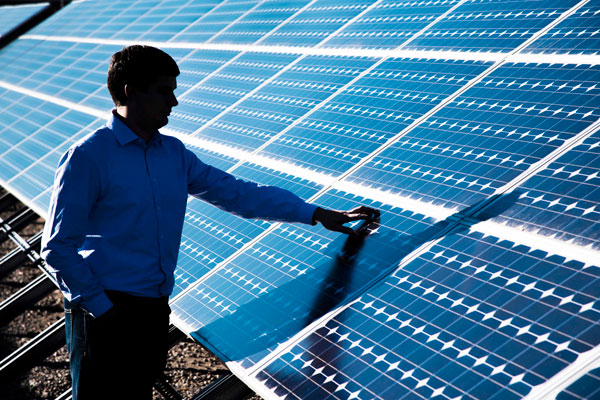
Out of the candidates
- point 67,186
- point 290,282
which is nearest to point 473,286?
point 290,282

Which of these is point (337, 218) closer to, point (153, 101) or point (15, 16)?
point (153, 101)

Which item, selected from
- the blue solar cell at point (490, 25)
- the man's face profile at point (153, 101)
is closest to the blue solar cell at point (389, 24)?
the blue solar cell at point (490, 25)

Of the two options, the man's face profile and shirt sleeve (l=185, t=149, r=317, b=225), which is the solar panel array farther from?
the man's face profile

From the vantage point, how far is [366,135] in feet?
18.7

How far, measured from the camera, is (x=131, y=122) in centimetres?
416

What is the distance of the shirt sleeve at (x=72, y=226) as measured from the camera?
12.5ft

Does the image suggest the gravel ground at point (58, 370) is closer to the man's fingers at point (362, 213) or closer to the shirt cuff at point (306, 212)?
the shirt cuff at point (306, 212)

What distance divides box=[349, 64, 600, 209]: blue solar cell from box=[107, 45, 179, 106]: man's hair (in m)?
1.79

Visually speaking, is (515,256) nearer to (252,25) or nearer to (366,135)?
(366,135)

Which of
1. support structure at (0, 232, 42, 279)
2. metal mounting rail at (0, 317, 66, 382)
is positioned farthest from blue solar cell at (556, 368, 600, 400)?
support structure at (0, 232, 42, 279)

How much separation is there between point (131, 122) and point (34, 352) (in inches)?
139

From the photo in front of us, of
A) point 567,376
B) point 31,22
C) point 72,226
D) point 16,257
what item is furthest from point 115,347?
point 31,22

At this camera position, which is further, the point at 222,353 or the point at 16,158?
the point at 16,158

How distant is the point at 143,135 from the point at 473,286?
208 cm
